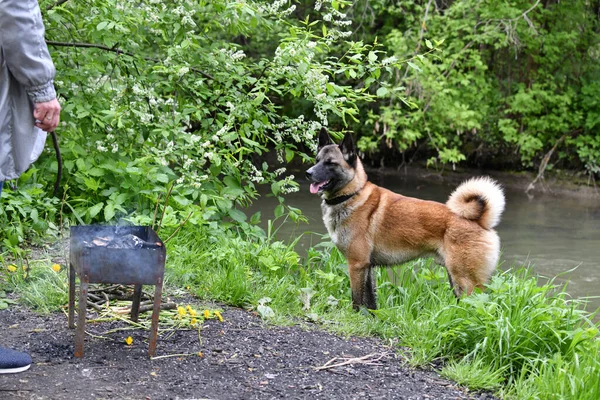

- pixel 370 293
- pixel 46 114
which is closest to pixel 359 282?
pixel 370 293

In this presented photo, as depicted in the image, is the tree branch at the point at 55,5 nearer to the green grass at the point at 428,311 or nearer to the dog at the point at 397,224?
the green grass at the point at 428,311

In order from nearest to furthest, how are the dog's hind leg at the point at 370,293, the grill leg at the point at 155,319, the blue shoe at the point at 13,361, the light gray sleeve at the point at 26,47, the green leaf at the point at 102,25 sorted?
the light gray sleeve at the point at 26,47
the blue shoe at the point at 13,361
the grill leg at the point at 155,319
the green leaf at the point at 102,25
the dog's hind leg at the point at 370,293

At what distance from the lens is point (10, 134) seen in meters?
3.14

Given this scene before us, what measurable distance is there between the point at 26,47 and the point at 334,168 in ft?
9.51

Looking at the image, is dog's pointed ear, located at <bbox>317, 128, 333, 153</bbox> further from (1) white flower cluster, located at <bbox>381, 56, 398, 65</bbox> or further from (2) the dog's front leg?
(2) the dog's front leg

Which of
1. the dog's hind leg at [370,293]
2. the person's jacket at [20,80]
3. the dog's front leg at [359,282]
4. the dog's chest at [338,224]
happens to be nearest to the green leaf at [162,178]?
the dog's chest at [338,224]

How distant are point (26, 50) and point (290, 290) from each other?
9.32ft

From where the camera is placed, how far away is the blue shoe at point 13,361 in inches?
135

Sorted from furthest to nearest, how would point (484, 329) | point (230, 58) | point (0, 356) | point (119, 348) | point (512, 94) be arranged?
point (512, 94)
point (230, 58)
point (484, 329)
point (119, 348)
point (0, 356)

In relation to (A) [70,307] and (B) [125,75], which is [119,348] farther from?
(B) [125,75]

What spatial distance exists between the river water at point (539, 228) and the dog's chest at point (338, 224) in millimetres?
2146

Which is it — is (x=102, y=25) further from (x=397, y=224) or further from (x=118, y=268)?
(x=397, y=224)

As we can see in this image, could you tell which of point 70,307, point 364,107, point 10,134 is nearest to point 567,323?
point 70,307

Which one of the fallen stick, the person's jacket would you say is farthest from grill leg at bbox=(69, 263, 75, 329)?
the fallen stick
